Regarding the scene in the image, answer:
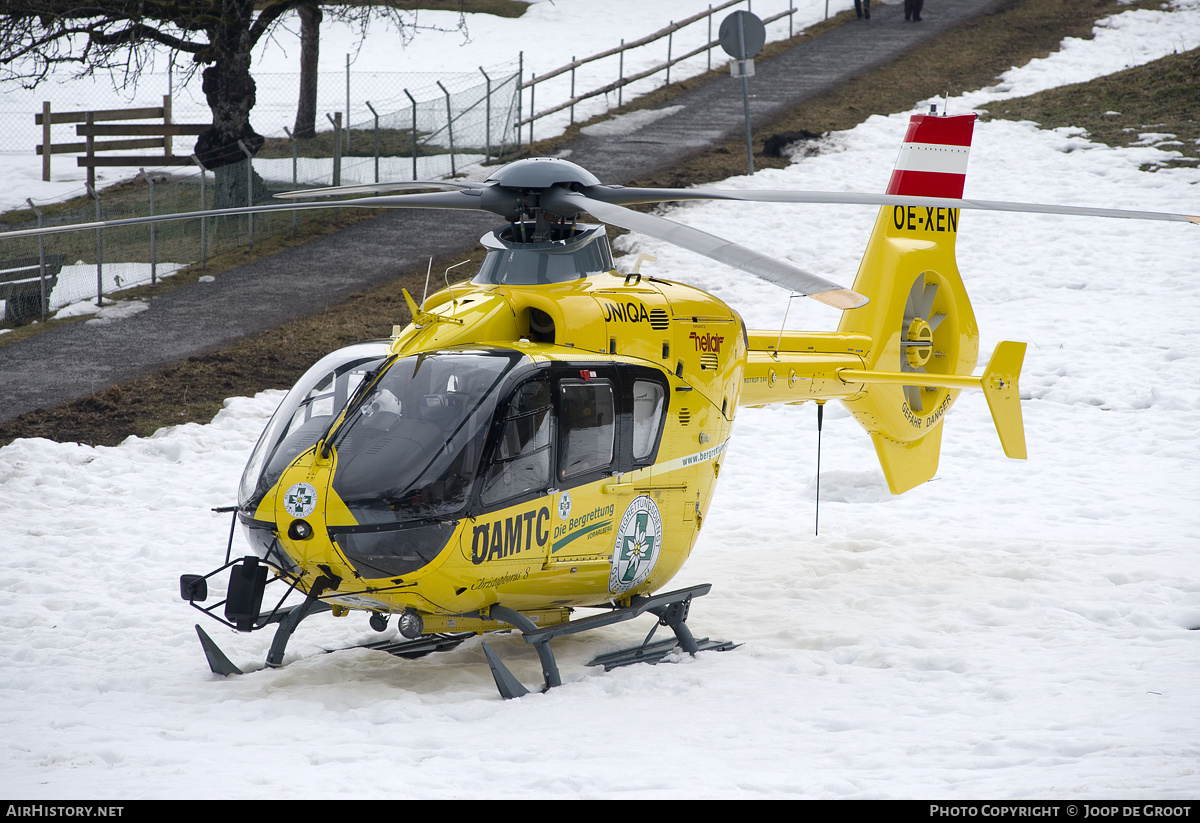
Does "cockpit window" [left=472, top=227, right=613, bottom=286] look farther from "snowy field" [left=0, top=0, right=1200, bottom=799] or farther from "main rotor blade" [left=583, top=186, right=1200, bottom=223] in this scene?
"snowy field" [left=0, top=0, right=1200, bottom=799]

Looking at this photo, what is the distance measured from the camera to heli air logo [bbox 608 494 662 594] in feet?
23.7

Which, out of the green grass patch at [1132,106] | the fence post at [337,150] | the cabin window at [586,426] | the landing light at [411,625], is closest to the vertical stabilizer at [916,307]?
the cabin window at [586,426]

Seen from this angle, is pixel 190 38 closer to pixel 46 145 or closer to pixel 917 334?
pixel 46 145

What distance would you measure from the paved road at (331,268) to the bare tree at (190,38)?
86.9 inches

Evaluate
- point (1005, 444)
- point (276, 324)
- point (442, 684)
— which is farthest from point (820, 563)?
point (276, 324)

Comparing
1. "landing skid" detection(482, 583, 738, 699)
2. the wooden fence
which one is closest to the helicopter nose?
"landing skid" detection(482, 583, 738, 699)

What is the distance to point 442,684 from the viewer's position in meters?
6.89

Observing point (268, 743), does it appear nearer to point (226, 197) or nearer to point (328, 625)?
point (328, 625)

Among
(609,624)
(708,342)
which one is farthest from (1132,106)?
(609,624)

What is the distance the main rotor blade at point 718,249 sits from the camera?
516 centimetres

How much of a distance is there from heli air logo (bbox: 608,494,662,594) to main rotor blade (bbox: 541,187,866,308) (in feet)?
6.46

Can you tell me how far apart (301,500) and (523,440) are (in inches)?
51.8

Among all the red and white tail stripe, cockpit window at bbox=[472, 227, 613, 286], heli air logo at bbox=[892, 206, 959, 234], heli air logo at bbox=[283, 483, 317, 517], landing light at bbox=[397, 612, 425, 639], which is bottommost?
landing light at bbox=[397, 612, 425, 639]

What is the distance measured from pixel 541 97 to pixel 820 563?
19185 mm
